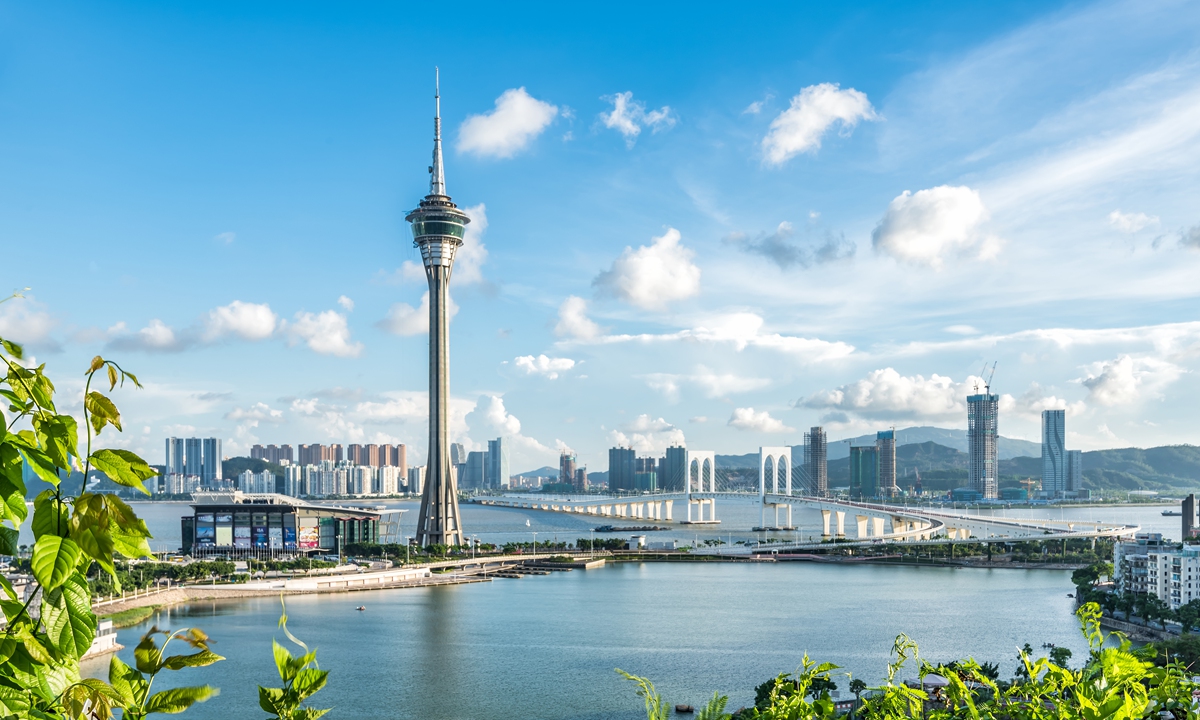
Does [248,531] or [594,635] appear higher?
[248,531]

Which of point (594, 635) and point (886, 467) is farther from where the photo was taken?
point (886, 467)

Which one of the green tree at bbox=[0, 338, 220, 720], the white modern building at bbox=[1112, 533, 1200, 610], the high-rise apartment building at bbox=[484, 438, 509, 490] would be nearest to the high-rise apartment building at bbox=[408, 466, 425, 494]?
the high-rise apartment building at bbox=[484, 438, 509, 490]

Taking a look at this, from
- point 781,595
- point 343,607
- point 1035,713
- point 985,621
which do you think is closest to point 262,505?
point 343,607

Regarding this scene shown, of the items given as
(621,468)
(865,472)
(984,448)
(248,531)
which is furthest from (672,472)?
(248,531)

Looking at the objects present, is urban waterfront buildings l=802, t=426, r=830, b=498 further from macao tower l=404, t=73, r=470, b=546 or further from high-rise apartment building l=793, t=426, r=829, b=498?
macao tower l=404, t=73, r=470, b=546

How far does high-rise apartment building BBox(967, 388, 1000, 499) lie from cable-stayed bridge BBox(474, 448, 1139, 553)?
1480cm

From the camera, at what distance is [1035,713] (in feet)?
4.21

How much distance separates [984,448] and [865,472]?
978 centimetres

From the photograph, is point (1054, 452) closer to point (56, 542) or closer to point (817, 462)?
point (817, 462)

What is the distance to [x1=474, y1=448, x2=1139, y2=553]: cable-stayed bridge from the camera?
33125 mm

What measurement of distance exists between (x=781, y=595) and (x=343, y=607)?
390 inches

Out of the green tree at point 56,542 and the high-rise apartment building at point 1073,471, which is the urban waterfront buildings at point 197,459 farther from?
the green tree at point 56,542

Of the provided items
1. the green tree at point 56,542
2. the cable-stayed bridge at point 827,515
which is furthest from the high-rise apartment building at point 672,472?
the green tree at point 56,542

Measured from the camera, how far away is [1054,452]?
86938 millimetres
